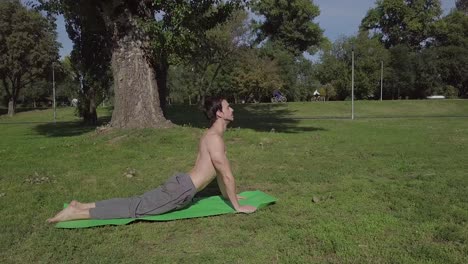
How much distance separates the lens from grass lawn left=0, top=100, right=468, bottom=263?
181 inches

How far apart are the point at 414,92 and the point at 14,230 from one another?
64.9 m

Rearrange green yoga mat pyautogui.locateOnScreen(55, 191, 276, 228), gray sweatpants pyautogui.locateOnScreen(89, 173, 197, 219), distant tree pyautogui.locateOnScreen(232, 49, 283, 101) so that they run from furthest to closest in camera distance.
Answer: distant tree pyautogui.locateOnScreen(232, 49, 283, 101)
gray sweatpants pyautogui.locateOnScreen(89, 173, 197, 219)
green yoga mat pyautogui.locateOnScreen(55, 191, 276, 228)

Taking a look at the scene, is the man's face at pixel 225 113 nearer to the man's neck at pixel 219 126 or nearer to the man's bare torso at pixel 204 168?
the man's neck at pixel 219 126

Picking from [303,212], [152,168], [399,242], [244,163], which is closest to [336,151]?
[244,163]

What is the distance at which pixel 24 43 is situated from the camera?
41.9m

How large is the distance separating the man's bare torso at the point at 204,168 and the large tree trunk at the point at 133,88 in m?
7.64

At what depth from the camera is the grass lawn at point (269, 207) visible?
459 centimetres

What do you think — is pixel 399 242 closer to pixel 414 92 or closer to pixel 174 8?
pixel 174 8

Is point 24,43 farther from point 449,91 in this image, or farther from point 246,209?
point 449,91

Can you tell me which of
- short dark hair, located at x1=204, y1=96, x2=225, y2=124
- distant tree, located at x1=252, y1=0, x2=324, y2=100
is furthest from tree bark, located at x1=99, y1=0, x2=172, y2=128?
distant tree, located at x1=252, y1=0, x2=324, y2=100

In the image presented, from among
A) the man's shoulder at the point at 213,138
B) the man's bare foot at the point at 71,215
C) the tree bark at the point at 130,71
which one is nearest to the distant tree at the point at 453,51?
the tree bark at the point at 130,71

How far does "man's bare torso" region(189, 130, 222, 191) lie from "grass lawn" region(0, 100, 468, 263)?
0.45 meters

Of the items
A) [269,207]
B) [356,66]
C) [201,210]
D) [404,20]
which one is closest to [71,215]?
[201,210]

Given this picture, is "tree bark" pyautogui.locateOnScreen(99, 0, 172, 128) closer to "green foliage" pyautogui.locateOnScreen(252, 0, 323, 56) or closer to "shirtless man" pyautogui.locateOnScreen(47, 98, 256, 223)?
"shirtless man" pyautogui.locateOnScreen(47, 98, 256, 223)
